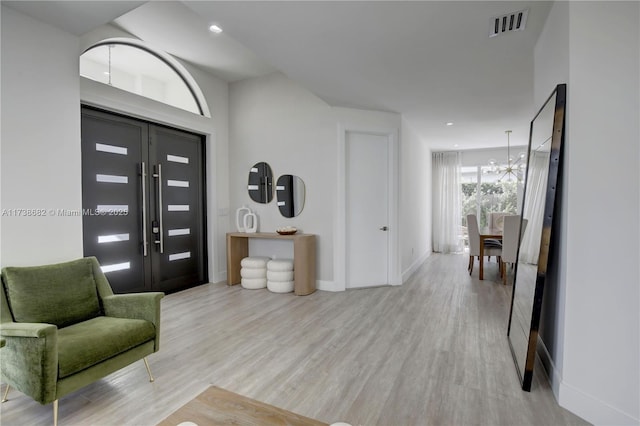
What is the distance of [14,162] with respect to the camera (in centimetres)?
224

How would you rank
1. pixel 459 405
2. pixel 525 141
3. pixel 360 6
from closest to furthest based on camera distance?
pixel 459 405
pixel 360 6
pixel 525 141

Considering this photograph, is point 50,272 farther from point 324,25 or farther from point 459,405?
point 459,405

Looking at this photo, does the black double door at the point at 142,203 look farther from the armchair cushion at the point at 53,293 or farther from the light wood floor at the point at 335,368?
the armchair cushion at the point at 53,293

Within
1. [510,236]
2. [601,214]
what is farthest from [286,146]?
[601,214]

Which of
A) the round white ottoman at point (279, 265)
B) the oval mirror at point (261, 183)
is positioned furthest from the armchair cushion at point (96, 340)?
the oval mirror at point (261, 183)

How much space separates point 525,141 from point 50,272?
8406 millimetres

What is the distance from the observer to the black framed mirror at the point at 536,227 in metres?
1.91

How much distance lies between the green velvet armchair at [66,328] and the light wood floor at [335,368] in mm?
246

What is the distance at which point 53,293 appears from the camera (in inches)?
83.4

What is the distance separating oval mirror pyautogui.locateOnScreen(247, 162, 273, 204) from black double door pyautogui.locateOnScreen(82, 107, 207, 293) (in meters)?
0.75

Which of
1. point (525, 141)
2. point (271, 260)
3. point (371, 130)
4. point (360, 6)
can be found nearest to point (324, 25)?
point (360, 6)

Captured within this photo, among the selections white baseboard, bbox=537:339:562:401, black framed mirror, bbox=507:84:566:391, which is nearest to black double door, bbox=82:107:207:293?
black framed mirror, bbox=507:84:566:391

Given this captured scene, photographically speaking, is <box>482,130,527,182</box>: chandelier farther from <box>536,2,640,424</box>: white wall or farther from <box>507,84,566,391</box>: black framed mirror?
A: <box>536,2,640,424</box>: white wall

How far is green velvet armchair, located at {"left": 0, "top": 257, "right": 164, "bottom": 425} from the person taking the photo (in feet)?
5.37
